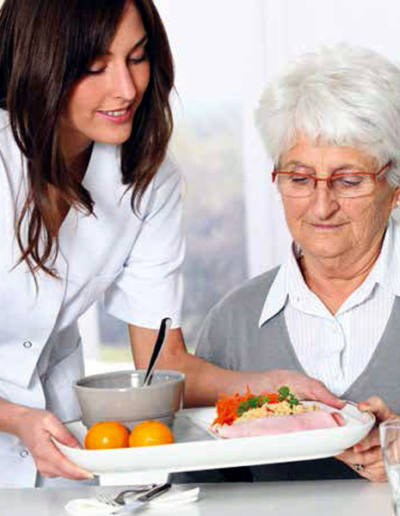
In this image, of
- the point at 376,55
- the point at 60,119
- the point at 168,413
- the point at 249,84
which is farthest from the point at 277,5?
the point at 168,413

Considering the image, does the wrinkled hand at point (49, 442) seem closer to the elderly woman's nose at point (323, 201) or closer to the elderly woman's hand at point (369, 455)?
the elderly woman's hand at point (369, 455)

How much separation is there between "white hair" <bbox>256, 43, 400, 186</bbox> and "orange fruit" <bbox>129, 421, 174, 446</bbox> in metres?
0.80

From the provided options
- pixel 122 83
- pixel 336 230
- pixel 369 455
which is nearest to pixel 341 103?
pixel 336 230

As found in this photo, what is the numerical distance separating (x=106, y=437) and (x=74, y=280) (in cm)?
57

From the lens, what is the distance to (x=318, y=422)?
174 cm

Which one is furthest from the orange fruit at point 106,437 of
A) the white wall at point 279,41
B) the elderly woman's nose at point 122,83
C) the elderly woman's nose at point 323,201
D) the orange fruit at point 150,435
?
the white wall at point 279,41

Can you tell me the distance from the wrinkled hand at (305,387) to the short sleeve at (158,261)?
330 millimetres

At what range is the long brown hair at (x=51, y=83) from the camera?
1859 mm

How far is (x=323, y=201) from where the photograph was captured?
7.20ft

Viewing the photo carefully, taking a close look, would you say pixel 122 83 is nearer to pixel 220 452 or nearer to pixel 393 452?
pixel 220 452

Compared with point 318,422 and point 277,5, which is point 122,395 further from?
point 277,5

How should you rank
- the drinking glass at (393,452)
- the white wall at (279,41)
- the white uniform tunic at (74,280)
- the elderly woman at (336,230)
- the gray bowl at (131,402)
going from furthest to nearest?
the white wall at (279,41)
the elderly woman at (336,230)
the white uniform tunic at (74,280)
the gray bowl at (131,402)
the drinking glass at (393,452)

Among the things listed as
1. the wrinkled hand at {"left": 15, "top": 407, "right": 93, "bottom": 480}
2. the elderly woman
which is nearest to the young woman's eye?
the elderly woman

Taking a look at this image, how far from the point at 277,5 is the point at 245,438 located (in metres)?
2.99
